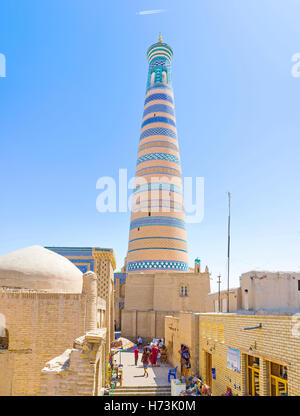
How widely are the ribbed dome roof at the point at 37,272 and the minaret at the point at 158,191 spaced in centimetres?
965

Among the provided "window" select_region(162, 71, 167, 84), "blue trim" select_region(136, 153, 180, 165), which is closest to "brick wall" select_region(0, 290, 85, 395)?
"blue trim" select_region(136, 153, 180, 165)

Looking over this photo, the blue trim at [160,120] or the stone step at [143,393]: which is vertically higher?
the blue trim at [160,120]

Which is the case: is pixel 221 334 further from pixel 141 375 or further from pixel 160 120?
pixel 160 120

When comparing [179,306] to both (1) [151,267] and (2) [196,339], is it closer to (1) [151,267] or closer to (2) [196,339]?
(1) [151,267]

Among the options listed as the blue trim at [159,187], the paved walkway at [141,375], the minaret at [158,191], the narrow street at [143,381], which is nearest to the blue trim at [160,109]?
the minaret at [158,191]

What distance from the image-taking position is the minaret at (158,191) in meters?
22.1

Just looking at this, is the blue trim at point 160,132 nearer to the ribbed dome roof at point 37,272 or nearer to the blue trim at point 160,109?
the blue trim at point 160,109

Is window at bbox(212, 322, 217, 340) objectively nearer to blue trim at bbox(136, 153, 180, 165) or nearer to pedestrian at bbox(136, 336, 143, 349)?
pedestrian at bbox(136, 336, 143, 349)

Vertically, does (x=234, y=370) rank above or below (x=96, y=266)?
below

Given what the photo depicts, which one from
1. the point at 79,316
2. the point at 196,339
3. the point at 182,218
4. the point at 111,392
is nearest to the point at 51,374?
Result: the point at 79,316

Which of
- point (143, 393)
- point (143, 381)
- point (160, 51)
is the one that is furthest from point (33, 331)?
point (160, 51)

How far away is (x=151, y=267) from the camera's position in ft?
71.2

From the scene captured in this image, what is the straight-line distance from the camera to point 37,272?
11.7 m

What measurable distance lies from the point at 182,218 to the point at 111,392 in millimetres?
13673
